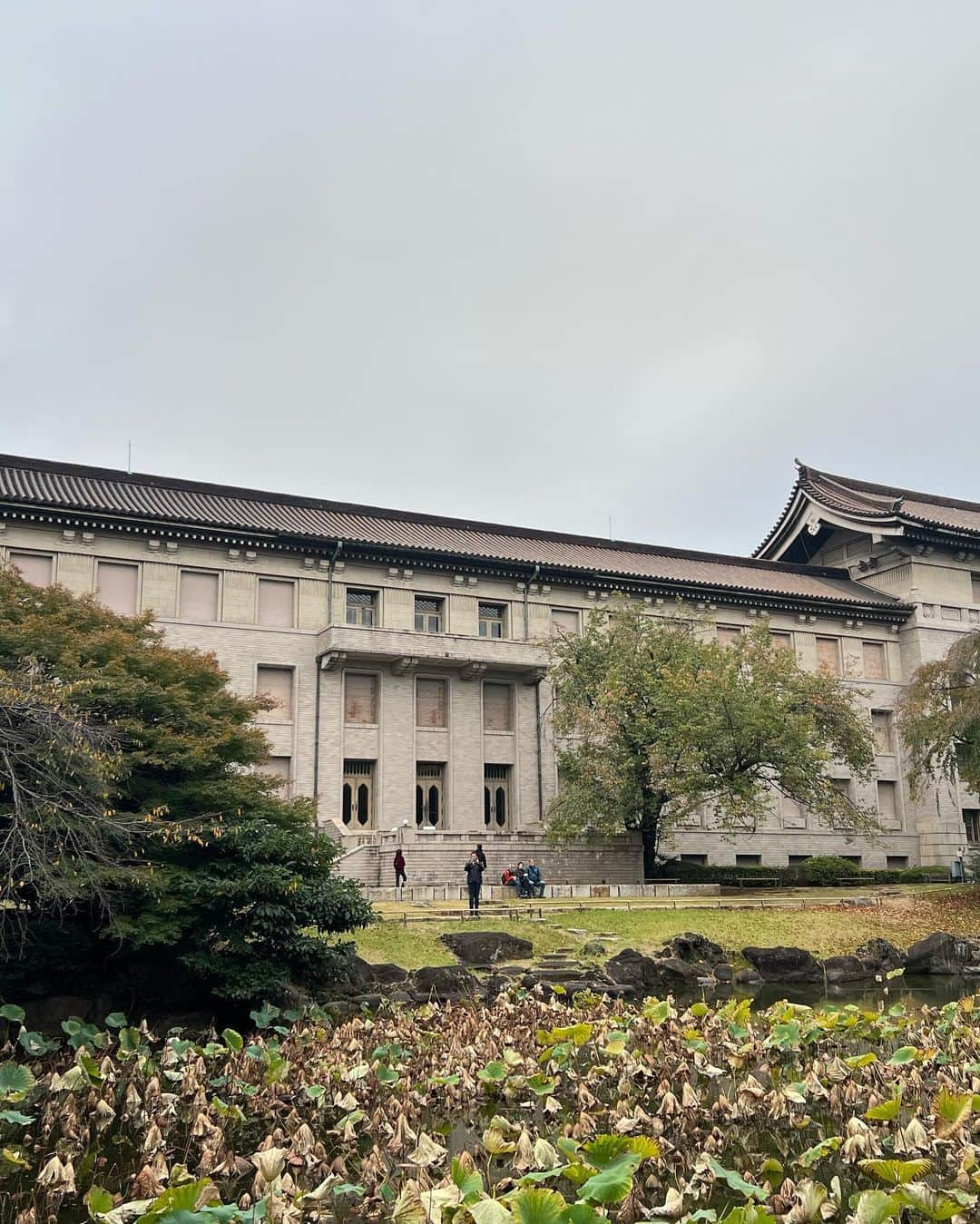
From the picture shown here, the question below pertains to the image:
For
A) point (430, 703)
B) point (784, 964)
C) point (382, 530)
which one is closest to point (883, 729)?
point (430, 703)

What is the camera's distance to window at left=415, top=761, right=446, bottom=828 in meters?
38.2

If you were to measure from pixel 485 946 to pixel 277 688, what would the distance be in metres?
17.4

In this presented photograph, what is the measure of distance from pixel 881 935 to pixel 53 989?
1829 centimetres

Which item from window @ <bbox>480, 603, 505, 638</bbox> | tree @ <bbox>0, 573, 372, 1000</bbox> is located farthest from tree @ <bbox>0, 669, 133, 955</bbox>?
window @ <bbox>480, 603, 505, 638</bbox>

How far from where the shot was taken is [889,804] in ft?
152

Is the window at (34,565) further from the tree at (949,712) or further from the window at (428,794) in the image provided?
the tree at (949,712)

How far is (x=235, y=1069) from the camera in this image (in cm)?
1220

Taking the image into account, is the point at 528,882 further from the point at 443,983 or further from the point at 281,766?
the point at 443,983

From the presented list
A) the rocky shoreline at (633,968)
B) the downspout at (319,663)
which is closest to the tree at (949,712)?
the rocky shoreline at (633,968)

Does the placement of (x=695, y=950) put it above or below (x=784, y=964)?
above

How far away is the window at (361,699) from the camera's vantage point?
3788 cm

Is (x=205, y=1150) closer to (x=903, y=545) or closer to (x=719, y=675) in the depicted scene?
(x=719, y=675)

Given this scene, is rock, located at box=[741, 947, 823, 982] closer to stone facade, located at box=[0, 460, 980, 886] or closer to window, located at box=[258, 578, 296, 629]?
stone facade, located at box=[0, 460, 980, 886]

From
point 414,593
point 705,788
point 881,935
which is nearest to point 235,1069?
point 881,935
